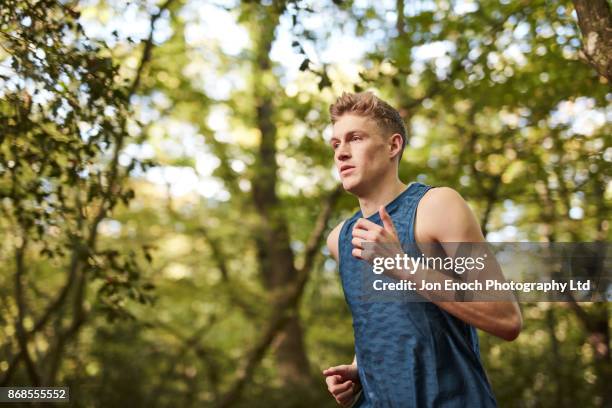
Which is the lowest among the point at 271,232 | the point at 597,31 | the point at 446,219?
the point at 446,219

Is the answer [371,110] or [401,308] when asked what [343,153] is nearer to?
[371,110]

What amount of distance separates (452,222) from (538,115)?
4.68 meters

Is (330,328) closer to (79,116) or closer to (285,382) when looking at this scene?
(285,382)

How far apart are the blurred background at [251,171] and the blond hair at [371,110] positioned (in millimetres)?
856

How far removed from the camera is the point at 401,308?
7.35 feet

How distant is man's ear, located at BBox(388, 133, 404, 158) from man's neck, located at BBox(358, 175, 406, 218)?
0.09 meters

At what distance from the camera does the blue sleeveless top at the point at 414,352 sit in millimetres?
2160

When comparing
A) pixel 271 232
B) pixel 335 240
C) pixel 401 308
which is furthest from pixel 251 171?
pixel 401 308

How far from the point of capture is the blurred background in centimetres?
359

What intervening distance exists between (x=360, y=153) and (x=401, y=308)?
0.61 m

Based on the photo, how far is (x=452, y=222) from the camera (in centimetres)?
213

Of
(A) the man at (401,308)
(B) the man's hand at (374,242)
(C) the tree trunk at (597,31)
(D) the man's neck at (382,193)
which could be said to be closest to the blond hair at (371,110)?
(A) the man at (401,308)

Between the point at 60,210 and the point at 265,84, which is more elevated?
the point at 265,84

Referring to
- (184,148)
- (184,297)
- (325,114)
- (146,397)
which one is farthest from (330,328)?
(325,114)
